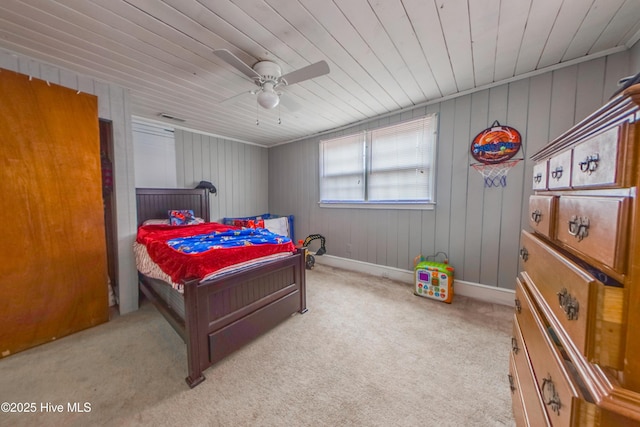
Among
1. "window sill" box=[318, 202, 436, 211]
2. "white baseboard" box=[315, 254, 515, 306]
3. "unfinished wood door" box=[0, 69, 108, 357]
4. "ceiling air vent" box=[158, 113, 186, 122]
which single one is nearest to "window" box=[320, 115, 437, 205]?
"window sill" box=[318, 202, 436, 211]

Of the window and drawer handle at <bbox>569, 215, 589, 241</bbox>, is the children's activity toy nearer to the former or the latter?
the window

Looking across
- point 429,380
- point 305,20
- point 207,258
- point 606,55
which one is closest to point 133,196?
point 207,258

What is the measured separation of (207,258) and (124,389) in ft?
3.18

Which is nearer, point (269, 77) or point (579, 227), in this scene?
point (579, 227)

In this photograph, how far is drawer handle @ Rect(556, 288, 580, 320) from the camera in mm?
585

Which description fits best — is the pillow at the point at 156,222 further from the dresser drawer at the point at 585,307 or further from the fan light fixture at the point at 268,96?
the dresser drawer at the point at 585,307

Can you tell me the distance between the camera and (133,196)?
8.45 ft

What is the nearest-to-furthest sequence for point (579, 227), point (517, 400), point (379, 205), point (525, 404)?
point (579, 227) < point (525, 404) < point (517, 400) < point (379, 205)

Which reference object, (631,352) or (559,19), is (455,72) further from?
(631,352)

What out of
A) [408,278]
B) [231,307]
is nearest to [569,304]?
[231,307]

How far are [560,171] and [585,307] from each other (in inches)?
20.5

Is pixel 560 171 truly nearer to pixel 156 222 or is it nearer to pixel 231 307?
pixel 231 307

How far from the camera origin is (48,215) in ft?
6.55

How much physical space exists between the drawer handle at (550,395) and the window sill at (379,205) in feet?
7.92
